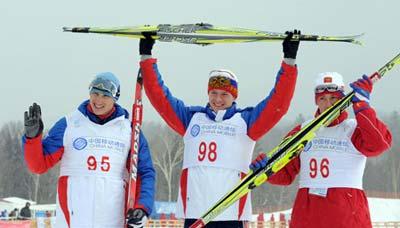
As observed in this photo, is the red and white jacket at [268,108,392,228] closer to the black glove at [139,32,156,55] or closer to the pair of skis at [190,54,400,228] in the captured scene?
the pair of skis at [190,54,400,228]

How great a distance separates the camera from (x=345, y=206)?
195 inches

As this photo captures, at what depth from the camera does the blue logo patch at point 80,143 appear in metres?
4.59

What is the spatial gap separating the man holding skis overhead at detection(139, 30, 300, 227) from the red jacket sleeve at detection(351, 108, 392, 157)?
573mm

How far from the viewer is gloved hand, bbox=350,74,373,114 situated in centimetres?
481

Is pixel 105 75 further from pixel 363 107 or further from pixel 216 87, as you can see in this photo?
pixel 363 107

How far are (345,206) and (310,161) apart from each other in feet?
1.41

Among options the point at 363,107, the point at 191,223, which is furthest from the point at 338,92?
the point at 191,223

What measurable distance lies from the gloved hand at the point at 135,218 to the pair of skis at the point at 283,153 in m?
0.46

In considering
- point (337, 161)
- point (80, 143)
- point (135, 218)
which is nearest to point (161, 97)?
point (80, 143)

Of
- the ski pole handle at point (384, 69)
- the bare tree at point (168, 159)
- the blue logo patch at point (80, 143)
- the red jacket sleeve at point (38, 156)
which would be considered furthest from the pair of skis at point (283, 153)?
the bare tree at point (168, 159)

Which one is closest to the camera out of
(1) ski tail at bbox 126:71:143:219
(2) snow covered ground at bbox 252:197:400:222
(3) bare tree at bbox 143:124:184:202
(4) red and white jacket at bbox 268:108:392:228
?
(1) ski tail at bbox 126:71:143:219

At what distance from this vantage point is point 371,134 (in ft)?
15.7

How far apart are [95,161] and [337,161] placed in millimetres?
1815

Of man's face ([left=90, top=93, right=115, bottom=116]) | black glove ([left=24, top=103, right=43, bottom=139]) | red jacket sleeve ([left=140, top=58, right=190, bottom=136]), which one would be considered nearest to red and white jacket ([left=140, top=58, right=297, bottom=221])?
red jacket sleeve ([left=140, top=58, right=190, bottom=136])
